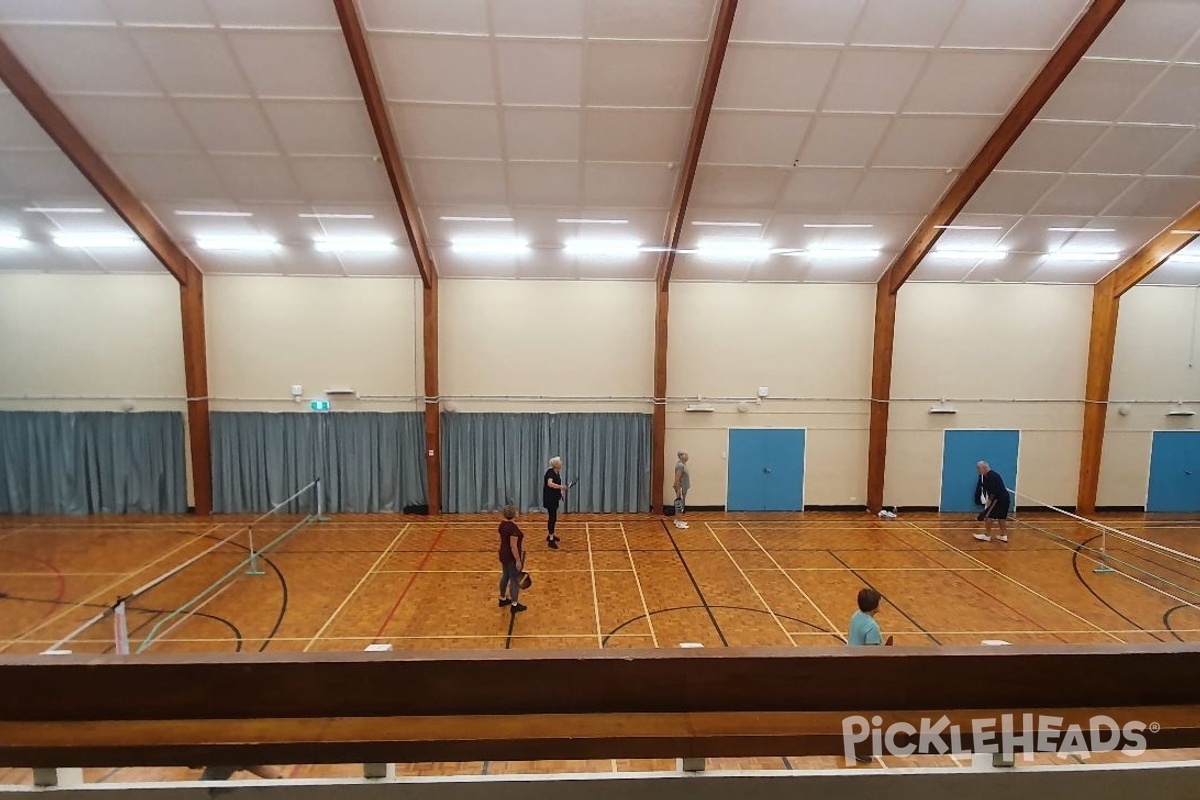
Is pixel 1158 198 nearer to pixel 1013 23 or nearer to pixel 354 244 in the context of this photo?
pixel 1013 23

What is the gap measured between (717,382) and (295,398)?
33.5 ft

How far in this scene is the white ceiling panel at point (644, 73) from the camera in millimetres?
8812

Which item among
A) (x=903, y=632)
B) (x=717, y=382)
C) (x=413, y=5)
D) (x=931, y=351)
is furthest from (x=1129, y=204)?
(x=413, y=5)

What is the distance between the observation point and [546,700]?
1.16m

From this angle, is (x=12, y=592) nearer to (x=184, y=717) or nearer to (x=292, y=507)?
(x=292, y=507)

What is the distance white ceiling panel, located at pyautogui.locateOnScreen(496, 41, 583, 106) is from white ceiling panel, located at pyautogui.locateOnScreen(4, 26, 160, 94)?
5.39m

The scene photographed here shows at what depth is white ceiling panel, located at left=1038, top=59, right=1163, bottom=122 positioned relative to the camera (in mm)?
9102

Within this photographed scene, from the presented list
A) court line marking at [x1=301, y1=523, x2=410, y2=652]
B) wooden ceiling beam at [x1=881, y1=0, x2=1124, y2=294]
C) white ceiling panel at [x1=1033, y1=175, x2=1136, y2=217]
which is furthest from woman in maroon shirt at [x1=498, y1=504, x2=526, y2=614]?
white ceiling panel at [x1=1033, y1=175, x2=1136, y2=217]

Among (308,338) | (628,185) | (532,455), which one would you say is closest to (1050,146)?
(628,185)

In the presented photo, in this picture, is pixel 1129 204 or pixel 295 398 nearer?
pixel 1129 204

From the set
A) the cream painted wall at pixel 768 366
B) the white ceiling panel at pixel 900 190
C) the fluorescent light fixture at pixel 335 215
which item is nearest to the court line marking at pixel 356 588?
the cream painted wall at pixel 768 366

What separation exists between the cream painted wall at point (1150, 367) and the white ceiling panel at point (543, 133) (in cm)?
1438

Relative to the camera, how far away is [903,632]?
8.30 meters

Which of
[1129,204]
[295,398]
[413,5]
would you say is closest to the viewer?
[413,5]
